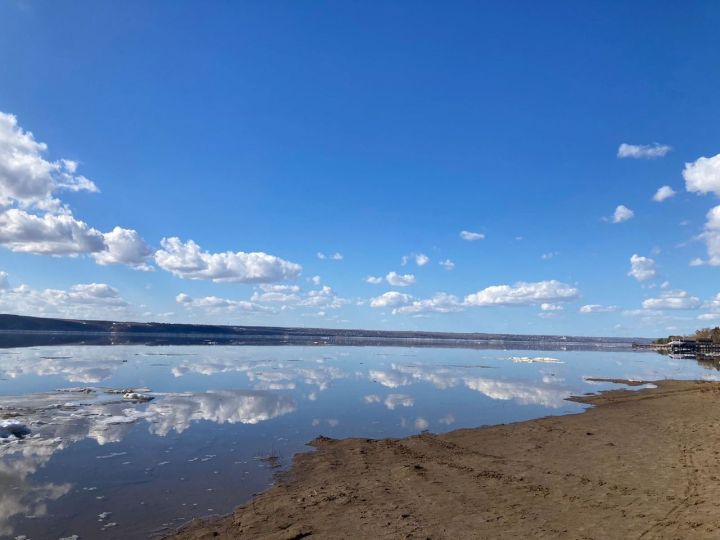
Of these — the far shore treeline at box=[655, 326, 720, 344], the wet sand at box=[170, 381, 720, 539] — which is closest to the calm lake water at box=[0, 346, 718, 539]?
the wet sand at box=[170, 381, 720, 539]

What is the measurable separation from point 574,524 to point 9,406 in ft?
100.0

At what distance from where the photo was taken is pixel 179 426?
2375cm

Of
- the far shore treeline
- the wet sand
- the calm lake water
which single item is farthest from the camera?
the far shore treeline

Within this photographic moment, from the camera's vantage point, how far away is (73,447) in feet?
62.8

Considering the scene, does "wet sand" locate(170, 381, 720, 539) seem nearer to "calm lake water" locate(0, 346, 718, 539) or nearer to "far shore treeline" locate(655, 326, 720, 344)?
"calm lake water" locate(0, 346, 718, 539)

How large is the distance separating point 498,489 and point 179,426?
16.7m

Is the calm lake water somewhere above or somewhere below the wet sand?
below

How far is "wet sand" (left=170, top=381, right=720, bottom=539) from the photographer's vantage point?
1109cm

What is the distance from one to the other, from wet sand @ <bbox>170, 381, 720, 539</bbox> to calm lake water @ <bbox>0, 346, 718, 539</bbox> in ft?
6.26

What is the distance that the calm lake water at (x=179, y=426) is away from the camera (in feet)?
43.3

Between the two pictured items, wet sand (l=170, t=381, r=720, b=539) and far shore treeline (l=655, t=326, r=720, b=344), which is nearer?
wet sand (l=170, t=381, r=720, b=539)

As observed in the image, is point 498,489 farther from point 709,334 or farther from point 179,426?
point 709,334

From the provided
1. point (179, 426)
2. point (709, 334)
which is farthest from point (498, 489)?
point (709, 334)

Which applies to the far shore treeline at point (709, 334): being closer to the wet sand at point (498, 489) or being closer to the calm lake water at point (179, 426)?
the calm lake water at point (179, 426)
